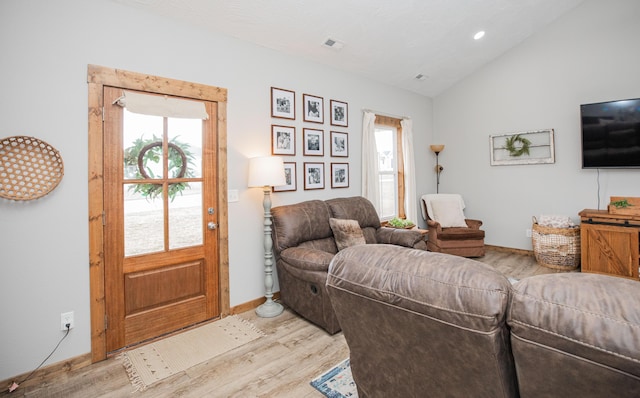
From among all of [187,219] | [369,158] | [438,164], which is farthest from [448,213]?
[187,219]

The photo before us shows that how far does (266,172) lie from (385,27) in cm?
224

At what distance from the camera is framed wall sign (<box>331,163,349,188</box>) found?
4102 mm

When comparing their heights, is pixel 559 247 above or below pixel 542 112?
below

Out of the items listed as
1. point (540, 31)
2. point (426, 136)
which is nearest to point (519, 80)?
point (540, 31)

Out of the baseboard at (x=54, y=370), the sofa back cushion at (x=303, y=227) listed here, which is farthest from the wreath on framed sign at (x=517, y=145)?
the baseboard at (x=54, y=370)

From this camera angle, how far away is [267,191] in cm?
315

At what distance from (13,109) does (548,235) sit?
5818 millimetres

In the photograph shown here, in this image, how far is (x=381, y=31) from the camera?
3.62 m

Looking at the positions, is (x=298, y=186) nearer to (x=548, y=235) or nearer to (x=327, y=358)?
(x=327, y=358)

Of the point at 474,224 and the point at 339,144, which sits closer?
the point at 339,144

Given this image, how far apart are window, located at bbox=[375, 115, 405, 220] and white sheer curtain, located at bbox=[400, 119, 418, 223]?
71mm

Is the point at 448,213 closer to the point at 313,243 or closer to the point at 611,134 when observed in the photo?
the point at 611,134

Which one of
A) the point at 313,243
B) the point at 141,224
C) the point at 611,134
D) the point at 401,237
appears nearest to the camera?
the point at 141,224

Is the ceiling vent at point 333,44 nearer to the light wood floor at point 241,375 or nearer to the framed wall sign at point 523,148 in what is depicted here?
the light wood floor at point 241,375
